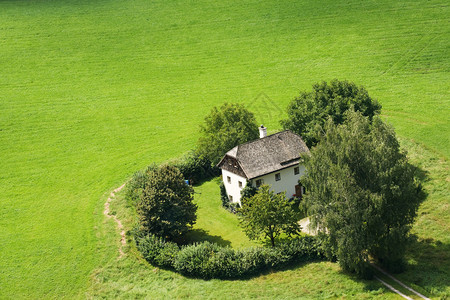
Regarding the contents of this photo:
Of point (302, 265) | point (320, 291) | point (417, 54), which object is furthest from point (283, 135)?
point (417, 54)

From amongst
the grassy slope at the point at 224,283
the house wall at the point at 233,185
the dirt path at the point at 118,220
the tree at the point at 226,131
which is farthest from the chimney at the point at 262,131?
the dirt path at the point at 118,220

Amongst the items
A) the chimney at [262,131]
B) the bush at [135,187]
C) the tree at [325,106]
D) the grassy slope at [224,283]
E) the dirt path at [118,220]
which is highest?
the tree at [325,106]

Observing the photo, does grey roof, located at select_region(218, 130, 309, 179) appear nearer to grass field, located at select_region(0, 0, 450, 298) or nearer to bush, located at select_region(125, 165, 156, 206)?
bush, located at select_region(125, 165, 156, 206)

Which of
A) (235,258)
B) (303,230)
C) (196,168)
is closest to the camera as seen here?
(235,258)

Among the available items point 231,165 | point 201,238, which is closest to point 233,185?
point 231,165

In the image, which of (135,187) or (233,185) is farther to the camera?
(135,187)

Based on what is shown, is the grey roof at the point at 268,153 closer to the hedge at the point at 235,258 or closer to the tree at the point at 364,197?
the hedge at the point at 235,258

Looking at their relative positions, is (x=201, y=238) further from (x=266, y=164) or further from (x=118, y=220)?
(x=266, y=164)

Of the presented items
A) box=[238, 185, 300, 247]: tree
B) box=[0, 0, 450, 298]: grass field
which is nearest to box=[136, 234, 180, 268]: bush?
box=[0, 0, 450, 298]: grass field
